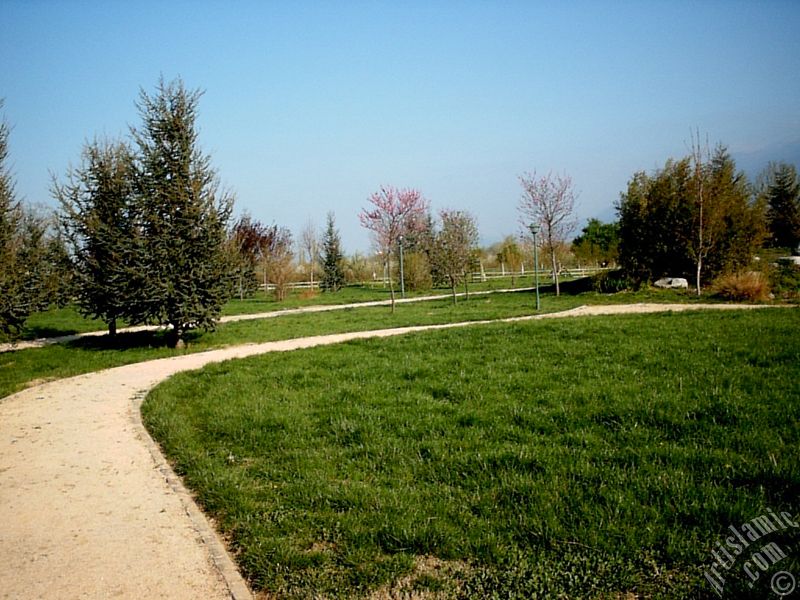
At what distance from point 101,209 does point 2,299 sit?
4.73 metres

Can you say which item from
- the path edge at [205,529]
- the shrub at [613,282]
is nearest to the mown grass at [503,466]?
the path edge at [205,529]

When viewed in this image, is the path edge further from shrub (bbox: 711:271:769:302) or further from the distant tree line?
shrub (bbox: 711:271:769:302)

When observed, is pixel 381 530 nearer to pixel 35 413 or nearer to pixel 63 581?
pixel 63 581

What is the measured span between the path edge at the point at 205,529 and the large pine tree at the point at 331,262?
40.1 metres

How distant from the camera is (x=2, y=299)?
14000 millimetres

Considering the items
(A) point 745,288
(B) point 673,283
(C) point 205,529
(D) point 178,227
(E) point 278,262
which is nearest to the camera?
(C) point 205,529

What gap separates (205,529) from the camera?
14.1 ft

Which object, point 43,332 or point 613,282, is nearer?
point 43,332

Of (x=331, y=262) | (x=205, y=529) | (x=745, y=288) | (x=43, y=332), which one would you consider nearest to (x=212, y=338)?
(x=43, y=332)

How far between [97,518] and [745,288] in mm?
20853

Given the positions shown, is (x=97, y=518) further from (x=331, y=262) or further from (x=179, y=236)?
(x=331, y=262)

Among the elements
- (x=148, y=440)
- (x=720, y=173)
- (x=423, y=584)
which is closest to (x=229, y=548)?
(x=423, y=584)

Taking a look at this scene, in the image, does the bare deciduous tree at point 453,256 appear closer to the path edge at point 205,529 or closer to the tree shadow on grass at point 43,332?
the tree shadow on grass at point 43,332

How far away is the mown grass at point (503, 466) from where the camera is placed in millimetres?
3439
